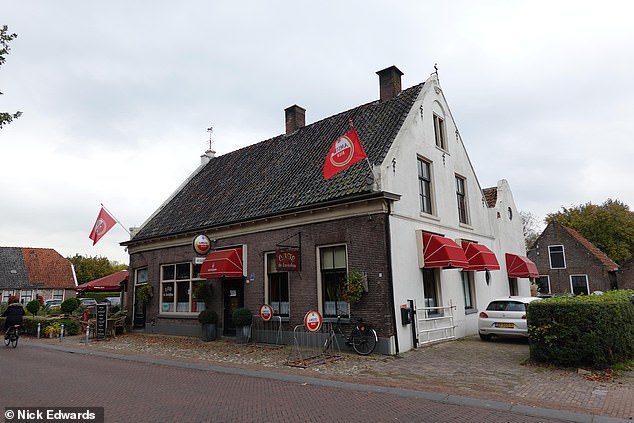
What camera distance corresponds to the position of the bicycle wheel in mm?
12336

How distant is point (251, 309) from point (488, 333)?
8482 millimetres

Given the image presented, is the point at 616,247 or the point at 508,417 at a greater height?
the point at 616,247

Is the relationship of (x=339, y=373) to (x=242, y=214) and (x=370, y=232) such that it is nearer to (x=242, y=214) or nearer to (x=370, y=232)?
(x=370, y=232)

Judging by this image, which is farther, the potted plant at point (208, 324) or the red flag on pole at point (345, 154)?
the potted plant at point (208, 324)

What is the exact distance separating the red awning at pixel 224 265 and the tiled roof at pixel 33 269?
127 ft

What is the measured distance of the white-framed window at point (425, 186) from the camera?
50.7 ft

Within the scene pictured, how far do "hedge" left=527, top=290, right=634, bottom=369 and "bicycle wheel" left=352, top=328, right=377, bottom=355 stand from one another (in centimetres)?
415

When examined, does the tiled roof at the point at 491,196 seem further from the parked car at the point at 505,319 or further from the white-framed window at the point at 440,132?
the parked car at the point at 505,319

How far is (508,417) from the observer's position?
661cm

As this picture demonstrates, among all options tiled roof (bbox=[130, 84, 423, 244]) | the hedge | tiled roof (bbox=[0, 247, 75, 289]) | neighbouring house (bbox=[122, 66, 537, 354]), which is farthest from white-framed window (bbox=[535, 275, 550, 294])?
tiled roof (bbox=[0, 247, 75, 289])

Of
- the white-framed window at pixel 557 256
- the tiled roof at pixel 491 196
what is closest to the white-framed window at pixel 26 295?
the tiled roof at pixel 491 196

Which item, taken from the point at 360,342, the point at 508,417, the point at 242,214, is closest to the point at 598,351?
the point at 508,417

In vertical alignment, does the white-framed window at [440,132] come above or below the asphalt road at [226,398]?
above

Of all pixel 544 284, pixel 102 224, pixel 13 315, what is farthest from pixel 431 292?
pixel 544 284
